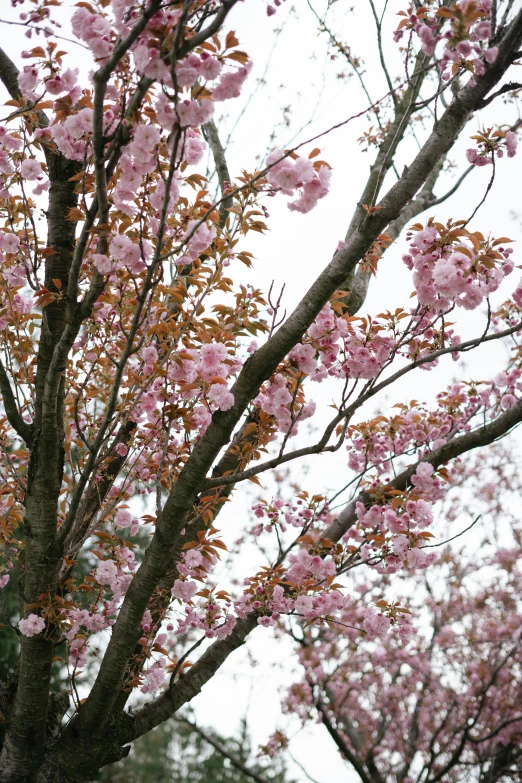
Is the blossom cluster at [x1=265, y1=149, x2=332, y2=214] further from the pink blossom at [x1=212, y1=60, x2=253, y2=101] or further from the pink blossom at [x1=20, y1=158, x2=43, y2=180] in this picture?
the pink blossom at [x1=20, y1=158, x2=43, y2=180]

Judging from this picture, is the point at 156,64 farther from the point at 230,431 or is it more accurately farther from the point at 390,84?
the point at 390,84

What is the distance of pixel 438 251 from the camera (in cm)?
229

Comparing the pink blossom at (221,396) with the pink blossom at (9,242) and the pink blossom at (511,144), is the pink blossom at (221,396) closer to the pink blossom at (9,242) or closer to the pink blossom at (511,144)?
the pink blossom at (9,242)

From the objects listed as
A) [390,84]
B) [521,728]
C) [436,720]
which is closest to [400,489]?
[390,84]

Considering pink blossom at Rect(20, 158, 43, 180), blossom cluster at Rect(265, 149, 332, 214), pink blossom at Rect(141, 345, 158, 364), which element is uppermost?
pink blossom at Rect(20, 158, 43, 180)

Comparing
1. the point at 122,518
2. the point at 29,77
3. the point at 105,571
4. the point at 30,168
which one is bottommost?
the point at 105,571

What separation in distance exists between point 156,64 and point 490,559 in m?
7.86

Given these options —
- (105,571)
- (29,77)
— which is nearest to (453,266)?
(29,77)

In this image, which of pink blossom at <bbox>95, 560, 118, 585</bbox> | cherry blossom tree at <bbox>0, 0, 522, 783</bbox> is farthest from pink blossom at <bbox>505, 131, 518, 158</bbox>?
pink blossom at <bbox>95, 560, 118, 585</bbox>

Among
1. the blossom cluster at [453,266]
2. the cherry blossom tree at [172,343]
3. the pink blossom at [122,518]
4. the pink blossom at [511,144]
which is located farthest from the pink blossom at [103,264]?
the pink blossom at [122,518]

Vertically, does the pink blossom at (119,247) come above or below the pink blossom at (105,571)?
above

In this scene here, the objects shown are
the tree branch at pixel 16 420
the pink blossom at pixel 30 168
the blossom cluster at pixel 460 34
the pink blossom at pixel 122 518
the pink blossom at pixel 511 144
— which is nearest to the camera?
the blossom cluster at pixel 460 34

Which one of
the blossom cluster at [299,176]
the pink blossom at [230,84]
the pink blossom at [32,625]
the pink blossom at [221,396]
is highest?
the pink blossom at [230,84]

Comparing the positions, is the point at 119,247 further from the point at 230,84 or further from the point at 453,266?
the point at 453,266
